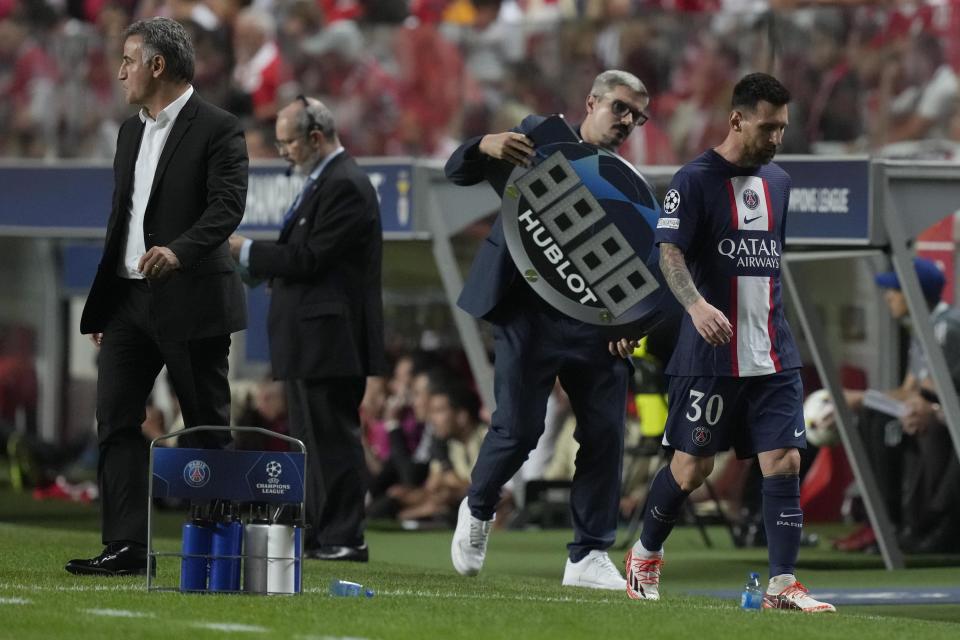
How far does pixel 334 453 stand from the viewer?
32.2 feet

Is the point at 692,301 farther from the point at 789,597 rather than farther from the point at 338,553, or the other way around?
the point at 338,553

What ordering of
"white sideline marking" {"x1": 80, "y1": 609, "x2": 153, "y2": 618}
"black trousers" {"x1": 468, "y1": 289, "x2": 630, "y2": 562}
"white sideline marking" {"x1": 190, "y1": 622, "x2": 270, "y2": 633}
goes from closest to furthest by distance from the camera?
"white sideline marking" {"x1": 190, "y1": 622, "x2": 270, "y2": 633} → "white sideline marking" {"x1": 80, "y1": 609, "x2": 153, "y2": 618} → "black trousers" {"x1": 468, "y1": 289, "x2": 630, "y2": 562}

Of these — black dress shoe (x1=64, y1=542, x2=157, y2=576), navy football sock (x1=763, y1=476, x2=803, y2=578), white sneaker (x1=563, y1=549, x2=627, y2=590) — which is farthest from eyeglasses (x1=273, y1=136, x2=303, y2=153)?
navy football sock (x1=763, y1=476, x2=803, y2=578)

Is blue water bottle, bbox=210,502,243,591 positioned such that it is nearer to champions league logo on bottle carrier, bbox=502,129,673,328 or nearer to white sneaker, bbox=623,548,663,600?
white sneaker, bbox=623,548,663,600

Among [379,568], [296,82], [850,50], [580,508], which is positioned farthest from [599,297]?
[296,82]

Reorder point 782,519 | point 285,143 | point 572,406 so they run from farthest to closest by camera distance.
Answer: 1. point 285,143
2. point 572,406
3. point 782,519

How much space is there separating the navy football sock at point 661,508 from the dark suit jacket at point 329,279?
2.25 metres

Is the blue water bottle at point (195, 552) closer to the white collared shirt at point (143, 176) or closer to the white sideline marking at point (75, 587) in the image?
the white sideline marking at point (75, 587)

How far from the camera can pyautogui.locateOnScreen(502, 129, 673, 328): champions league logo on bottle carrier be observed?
336 inches

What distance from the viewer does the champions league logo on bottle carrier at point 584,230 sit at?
852 cm

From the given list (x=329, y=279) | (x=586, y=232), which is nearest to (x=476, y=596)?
(x=586, y=232)

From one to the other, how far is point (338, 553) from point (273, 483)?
2.63 metres

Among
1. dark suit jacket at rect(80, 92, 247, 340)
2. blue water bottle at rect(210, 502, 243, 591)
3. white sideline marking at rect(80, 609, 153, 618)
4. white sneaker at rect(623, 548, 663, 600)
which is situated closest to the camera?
white sideline marking at rect(80, 609, 153, 618)

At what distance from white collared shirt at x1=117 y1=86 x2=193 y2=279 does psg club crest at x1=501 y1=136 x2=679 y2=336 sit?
4.81 feet
